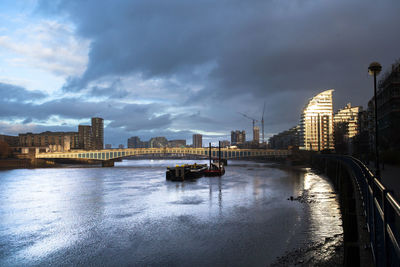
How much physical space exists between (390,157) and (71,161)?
18535cm

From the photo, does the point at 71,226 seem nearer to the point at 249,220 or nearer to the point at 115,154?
the point at 249,220

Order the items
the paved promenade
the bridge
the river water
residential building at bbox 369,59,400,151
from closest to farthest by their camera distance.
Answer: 1. the paved promenade
2. the river water
3. residential building at bbox 369,59,400,151
4. the bridge

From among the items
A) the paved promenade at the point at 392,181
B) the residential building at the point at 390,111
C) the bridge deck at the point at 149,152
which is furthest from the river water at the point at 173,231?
the bridge deck at the point at 149,152

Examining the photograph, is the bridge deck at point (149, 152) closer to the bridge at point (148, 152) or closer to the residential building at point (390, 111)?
the bridge at point (148, 152)

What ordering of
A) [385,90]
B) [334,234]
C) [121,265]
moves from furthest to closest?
1. [385,90]
2. [334,234]
3. [121,265]

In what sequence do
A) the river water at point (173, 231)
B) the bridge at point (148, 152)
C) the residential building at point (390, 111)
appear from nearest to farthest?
1. the river water at point (173, 231)
2. the residential building at point (390, 111)
3. the bridge at point (148, 152)

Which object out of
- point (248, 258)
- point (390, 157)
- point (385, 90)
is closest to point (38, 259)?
point (248, 258)

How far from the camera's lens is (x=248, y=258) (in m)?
19.1

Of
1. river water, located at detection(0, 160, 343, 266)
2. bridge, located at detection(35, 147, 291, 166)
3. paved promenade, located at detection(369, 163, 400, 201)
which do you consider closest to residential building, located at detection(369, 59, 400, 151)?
river water, located at detection(0, 160, 343, 266)

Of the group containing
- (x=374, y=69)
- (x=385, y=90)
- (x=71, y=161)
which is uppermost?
(x=385, y=90)

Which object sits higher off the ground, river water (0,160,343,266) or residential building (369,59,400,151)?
residential building (369,59,400,151)

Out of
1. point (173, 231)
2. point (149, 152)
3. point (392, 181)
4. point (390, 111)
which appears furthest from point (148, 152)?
point (392, 181)

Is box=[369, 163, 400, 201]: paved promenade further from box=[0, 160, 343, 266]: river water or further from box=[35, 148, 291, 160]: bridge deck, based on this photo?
box=[35, 148, 291, 160]: bridge deck

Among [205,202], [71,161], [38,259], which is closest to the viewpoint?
[38,259]
